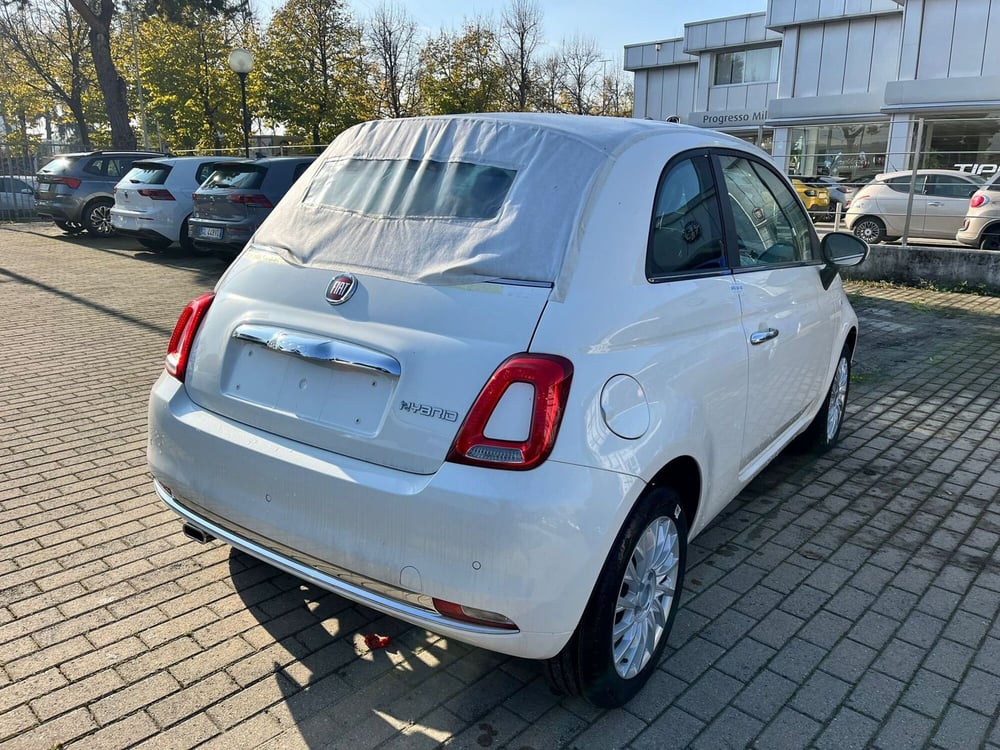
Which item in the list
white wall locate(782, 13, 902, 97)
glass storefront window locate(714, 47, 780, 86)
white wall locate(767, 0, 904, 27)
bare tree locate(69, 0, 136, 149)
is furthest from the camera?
glass storefront window locate(714, 47, 780, 86)

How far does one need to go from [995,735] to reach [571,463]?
1713 mm

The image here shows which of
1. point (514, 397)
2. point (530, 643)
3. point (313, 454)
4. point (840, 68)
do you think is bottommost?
point (530, 643)

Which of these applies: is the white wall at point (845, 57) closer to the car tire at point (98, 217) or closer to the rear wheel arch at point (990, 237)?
the rear wheel arch at point (990, 237)

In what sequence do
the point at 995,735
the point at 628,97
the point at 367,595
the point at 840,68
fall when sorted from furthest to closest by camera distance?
the point at 628,97 → the point at 840,68 → the point at 995,735 → the point at 367,595

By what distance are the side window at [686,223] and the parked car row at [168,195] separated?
897 centimetres

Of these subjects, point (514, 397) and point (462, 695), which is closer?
point (514, 397)

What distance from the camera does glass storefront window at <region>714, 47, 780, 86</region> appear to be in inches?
1518

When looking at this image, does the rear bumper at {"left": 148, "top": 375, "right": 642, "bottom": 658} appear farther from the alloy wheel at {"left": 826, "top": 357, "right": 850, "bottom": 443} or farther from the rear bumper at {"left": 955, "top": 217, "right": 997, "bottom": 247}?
the rear bumper at {"left": 955, "top": 217, "right": 997, "bottom": 247}

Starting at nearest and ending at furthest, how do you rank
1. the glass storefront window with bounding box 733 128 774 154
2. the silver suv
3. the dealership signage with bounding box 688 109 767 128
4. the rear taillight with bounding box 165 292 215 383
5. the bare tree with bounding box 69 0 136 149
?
the rear taillight with bounding box 165 292 215 383 → the glass storefront window with bounding box 733 128 774 154 → the silver suv → the bare tree with bounding box 69 0 136 149 → the dealership signage with bounding box 688 109 767 128

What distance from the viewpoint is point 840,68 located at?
3195 cm

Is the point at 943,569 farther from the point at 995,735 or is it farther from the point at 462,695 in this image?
the point at 462,695

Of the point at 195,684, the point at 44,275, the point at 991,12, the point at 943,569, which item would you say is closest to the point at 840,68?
the point at 991,12

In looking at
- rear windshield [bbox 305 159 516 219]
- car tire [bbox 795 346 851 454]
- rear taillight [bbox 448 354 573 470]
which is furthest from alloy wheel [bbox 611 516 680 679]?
car tire [bbox 795 346 851 454]

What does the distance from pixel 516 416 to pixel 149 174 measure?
13714 millimetres
